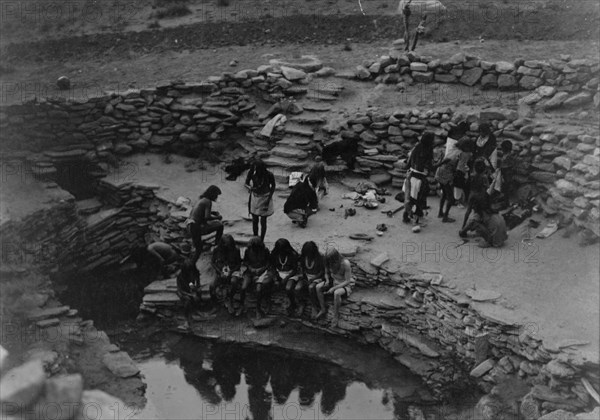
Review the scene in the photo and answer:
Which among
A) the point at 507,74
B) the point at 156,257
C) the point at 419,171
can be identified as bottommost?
the point at 156,257

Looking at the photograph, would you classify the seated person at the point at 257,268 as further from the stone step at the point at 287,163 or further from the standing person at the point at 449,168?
the standing person at the point at 449,168

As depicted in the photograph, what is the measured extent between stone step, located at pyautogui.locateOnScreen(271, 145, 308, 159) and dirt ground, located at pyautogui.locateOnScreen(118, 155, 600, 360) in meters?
0.83

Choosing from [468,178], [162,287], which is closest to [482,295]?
[468,178]

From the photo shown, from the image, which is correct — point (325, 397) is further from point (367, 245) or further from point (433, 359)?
point (367, 245)

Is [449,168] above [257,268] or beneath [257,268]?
above

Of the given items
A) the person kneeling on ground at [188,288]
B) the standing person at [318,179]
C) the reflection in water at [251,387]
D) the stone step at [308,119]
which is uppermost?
the stone step at [308,119]

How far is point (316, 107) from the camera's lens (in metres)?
17.6

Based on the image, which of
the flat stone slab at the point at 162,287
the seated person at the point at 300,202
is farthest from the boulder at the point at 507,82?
Answer: the flat stone slab at the point at 162,287

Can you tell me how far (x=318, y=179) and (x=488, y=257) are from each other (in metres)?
3.72

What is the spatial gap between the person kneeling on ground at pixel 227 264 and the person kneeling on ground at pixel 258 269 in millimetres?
176

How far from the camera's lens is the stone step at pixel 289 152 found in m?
16.8

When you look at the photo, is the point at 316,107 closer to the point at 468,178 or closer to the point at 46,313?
the point at 468,178

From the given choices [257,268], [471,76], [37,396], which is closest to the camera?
[37,396]

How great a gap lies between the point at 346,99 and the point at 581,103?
5.40 m
